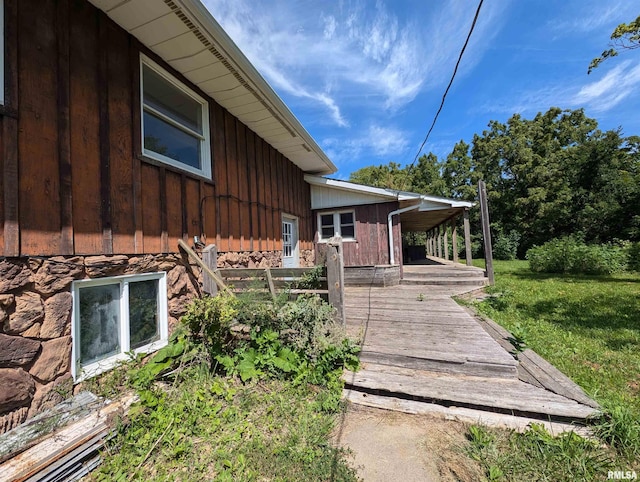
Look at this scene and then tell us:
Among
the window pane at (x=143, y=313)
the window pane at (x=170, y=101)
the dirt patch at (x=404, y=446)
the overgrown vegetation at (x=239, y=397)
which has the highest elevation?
the window pane at (x=170, y=101)

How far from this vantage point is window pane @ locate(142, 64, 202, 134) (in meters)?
3.24

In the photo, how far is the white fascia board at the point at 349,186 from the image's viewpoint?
7453 millimetres

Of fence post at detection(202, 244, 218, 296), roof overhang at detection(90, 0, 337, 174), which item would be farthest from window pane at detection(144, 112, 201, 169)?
fence post at detection(202, 244, 218, 296)

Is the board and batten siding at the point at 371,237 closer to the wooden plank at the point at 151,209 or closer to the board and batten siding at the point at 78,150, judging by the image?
the board and batten siding at the point at 78,150

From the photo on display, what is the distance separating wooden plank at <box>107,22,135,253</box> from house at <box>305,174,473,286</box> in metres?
5.39

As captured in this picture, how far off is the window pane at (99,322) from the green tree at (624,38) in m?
10.4

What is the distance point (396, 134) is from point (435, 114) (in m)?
12.7

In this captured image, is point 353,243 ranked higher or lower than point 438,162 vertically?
lower

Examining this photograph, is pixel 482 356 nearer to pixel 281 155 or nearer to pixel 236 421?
pixel 236 421

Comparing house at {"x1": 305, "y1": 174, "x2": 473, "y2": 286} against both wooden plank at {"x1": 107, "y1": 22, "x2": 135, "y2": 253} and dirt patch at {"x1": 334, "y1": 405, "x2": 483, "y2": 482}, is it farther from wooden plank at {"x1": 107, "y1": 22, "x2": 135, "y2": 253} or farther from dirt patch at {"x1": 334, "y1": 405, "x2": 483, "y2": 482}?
wooden plank at {"x1": 107, "y1": 22, "x2": 135, "y2": 253}

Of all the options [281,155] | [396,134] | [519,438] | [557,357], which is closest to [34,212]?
[519,438]

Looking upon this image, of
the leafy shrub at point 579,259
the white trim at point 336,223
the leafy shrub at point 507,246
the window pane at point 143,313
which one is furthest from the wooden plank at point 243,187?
the leafy shrub at point 507,246

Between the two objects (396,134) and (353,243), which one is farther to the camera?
(396,134)

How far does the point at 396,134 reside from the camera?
18.0m
